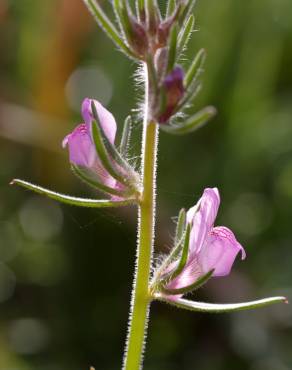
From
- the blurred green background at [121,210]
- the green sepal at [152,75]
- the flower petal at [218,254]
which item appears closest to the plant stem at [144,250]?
the green sepal at [152,75]

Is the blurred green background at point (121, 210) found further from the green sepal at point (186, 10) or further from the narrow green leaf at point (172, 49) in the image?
the narrow green leaf at point (172, 49)

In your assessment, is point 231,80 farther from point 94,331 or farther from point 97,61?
point 94,331

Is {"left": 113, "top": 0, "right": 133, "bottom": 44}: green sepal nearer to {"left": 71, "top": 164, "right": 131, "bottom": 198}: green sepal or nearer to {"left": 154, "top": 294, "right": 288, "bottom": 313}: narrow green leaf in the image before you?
{"left": 71, "top": 164, "right": 131, "bottom": 198}: green sepal

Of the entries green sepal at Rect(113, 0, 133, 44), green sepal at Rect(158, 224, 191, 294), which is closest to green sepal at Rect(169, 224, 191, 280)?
green sepal at Rect(158, 224, 191, 294)

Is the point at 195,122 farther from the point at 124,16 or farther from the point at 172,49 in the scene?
the point at 124,16

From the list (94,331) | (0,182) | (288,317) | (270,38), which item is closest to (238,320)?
(288,317)

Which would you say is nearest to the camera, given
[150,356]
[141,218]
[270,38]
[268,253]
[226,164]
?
[141,218]
